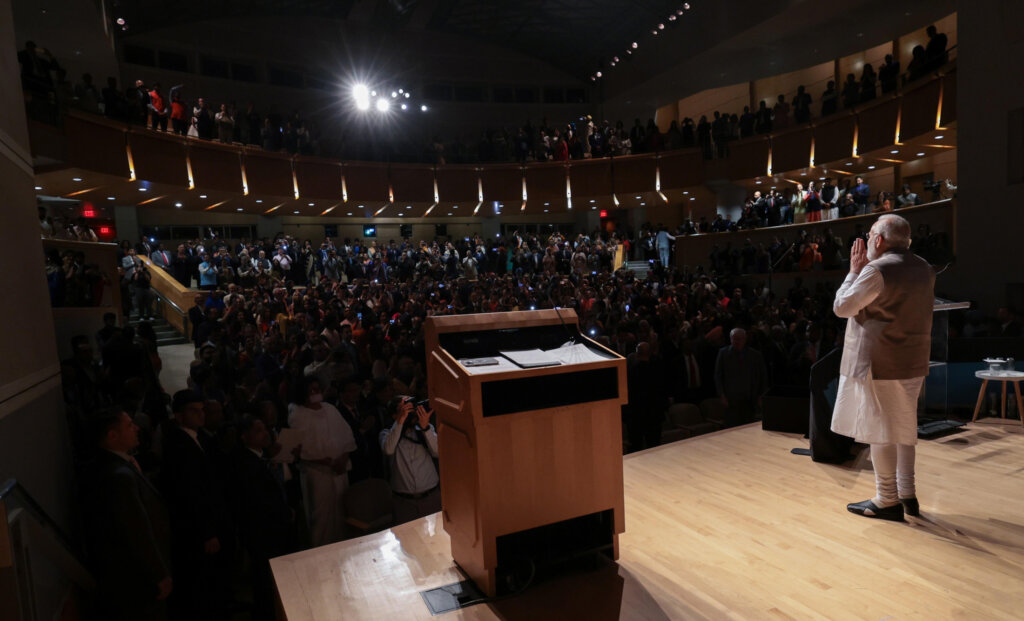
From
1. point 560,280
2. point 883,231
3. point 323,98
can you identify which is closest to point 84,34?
point 323,98

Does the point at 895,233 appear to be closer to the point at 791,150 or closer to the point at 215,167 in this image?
the point at 791,150

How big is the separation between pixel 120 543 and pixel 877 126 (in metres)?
13.7

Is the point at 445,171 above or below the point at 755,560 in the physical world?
above

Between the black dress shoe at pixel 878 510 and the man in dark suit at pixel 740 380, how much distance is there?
2.43 m

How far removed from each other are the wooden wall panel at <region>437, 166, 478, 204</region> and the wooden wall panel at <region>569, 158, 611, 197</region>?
2.87 m

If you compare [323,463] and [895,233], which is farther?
[323,463]

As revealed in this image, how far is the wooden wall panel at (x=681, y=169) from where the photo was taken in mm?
15484

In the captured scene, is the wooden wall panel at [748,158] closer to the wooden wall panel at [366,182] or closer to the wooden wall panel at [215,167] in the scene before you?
the wooden wall panel at [366,182]

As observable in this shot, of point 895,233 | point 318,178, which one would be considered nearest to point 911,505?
point 895,233

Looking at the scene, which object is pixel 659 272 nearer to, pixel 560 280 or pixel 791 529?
pixel 560 280

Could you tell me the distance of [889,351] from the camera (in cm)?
254

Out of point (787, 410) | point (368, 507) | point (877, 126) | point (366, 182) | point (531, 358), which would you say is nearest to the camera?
point (531, 358)

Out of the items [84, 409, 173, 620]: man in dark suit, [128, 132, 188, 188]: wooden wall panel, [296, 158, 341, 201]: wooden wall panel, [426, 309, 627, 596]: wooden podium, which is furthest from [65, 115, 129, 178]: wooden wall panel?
[426, 309, 627, 596]: wooden podium

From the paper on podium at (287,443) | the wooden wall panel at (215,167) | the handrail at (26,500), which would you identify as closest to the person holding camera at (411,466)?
the paper on podium at (287,443)
